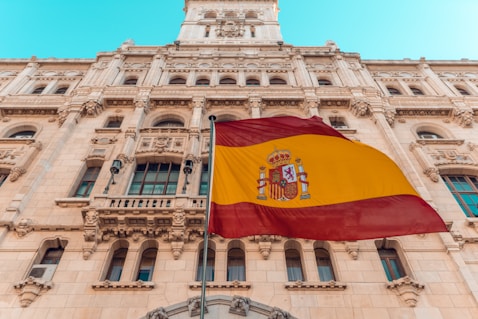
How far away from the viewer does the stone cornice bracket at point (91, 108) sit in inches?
874

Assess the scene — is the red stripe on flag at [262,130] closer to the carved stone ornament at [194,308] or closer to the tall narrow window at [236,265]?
the tall narrow window at [236,265]

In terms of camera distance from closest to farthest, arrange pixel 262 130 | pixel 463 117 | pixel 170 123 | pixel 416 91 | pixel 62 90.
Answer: pixel 262 130
pixel 463 117
pixel 170 123
pixel 62 90
pixel 416 91

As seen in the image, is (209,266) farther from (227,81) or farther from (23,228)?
(227,81)

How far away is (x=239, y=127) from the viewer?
14.4m

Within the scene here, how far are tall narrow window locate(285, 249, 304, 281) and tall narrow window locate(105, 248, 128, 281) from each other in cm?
678

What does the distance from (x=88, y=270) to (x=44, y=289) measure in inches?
60.4

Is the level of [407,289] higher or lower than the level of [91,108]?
lower

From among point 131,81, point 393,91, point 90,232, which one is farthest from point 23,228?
point 393,91

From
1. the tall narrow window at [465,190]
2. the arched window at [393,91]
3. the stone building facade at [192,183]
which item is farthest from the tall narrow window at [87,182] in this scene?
the arched window at [393,91]

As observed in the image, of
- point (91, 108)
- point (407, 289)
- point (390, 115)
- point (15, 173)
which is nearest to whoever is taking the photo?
point (407, 289)

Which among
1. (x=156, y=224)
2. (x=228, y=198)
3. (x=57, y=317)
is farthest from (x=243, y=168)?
(x=57, y=317)

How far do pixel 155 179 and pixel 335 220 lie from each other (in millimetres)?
10444

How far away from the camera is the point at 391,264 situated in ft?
46.4

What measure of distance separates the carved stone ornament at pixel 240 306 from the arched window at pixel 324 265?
3.46m
